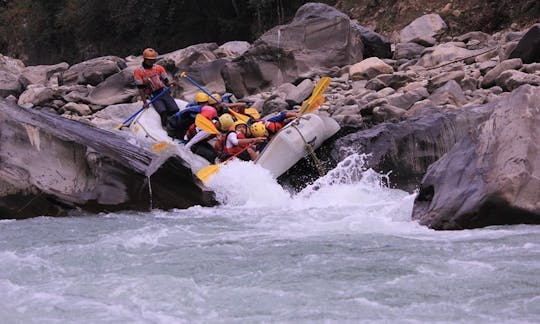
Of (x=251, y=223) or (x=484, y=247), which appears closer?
(x=484, y=247)

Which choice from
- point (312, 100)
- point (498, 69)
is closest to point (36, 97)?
point (312, 100)

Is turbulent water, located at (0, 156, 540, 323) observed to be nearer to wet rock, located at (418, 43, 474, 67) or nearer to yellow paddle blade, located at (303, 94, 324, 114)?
yellow paddle blade, located at (303, 94, 324, 114)

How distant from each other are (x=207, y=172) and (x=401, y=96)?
3352 millimetres

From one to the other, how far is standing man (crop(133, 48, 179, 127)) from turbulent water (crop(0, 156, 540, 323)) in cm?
337

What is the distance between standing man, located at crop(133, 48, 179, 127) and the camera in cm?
1119

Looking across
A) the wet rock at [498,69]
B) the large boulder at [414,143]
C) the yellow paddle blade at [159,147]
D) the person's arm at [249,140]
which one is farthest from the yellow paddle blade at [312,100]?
the wet rock at [498,69]

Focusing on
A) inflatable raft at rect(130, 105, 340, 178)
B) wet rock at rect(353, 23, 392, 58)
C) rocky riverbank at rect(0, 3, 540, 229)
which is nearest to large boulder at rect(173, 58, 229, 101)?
rocky riverbank at rect(0, 3, 540, 229)

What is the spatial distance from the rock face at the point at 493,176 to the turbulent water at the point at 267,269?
16 centimetres

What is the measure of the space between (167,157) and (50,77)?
12989 mm

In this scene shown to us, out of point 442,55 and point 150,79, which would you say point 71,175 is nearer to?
point 150,79

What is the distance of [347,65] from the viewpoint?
15.1 meters

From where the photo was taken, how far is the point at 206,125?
32.2 feet

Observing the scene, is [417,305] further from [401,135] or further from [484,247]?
[401,135]

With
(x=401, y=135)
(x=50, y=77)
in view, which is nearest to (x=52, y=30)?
(x=50, y=77)
